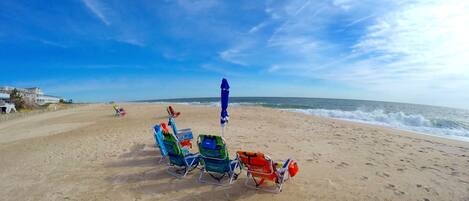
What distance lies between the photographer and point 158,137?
20.1 ft

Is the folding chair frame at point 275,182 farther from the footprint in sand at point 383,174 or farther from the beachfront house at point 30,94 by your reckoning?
the beachfront house at point 30,94

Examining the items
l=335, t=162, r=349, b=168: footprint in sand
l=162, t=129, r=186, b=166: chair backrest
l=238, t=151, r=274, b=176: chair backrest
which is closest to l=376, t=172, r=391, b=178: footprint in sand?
l=335, t=162, r=349, b=168: footprint in sand

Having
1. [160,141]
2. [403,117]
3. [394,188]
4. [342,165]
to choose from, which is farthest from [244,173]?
[403,117]

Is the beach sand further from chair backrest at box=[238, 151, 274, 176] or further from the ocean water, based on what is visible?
the ocean water

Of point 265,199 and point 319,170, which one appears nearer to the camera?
point 265,199

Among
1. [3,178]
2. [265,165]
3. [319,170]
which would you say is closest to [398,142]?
[319,170]

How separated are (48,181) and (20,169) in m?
1.81

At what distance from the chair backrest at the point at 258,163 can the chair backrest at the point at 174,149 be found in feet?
5.03

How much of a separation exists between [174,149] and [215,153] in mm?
1131

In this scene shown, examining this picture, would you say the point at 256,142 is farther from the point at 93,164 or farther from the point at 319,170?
the point at 93,164

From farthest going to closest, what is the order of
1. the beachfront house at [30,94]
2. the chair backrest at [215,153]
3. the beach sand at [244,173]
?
the beachfront house at [30,94], the chair backrest at [215,153], the beach sand at [244,173]

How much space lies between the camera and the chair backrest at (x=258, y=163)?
13.7ft

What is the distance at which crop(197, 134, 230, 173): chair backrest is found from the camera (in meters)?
4.59

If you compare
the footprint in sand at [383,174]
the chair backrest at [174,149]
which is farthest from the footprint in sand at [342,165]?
the chair backrest at [174,149]
